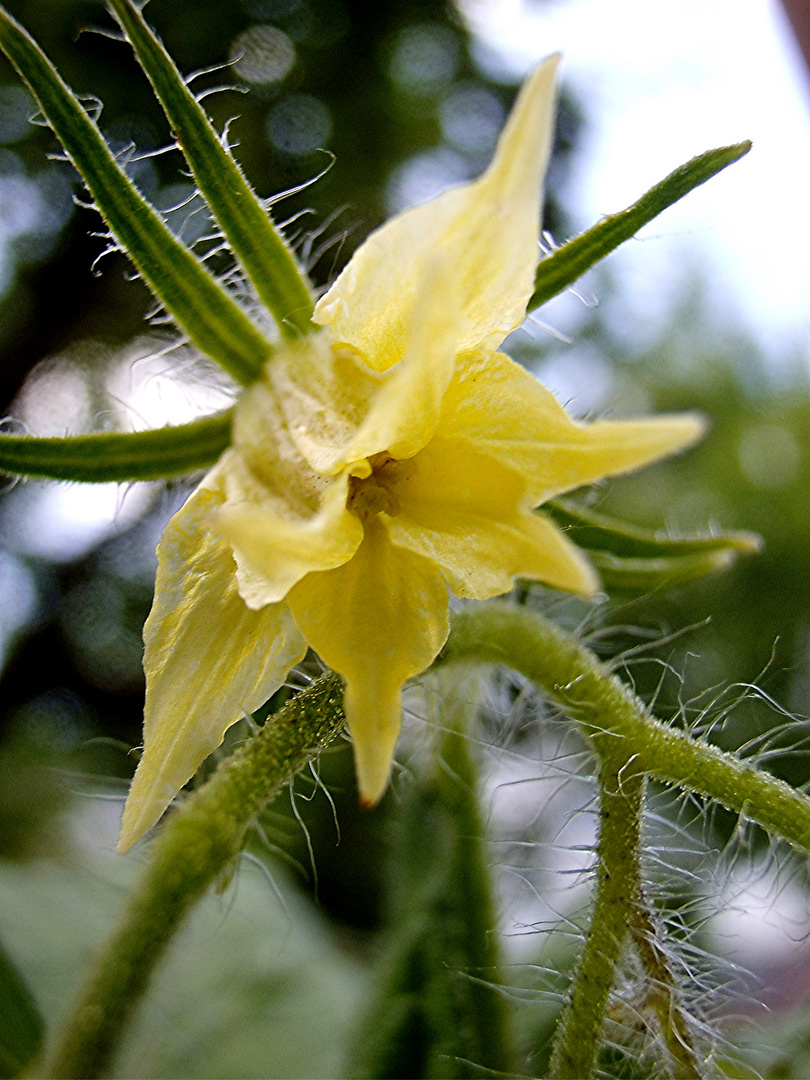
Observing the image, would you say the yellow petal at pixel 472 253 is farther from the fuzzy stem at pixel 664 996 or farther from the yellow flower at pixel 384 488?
the fuzzy stem at pixel 664 996

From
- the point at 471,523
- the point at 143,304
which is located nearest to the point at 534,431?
A: the point at 471,523

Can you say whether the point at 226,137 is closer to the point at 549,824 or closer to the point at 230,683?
the point at 230,683

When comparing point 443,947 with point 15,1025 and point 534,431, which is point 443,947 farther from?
point 534,431

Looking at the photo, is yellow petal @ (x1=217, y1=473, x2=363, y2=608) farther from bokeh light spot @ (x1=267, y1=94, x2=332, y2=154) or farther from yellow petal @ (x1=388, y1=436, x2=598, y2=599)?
bokeh light spot @ (x1=267, y1=94, x2=332, y2=154)

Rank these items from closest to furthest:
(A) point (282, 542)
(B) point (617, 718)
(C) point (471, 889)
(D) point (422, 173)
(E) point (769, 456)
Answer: (A) point (282, 542) < (B) point (617, 718) < (C) point (471, 889) < (D) point (422, 173) < (E) point (769, 456)

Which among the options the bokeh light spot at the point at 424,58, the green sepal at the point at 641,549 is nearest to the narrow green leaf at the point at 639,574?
the green sepal at the point at 641,549

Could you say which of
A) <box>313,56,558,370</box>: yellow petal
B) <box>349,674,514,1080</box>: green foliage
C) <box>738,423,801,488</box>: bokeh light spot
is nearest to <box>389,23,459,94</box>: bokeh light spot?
<box>738,423,801,488</box>: bokeh light spot
